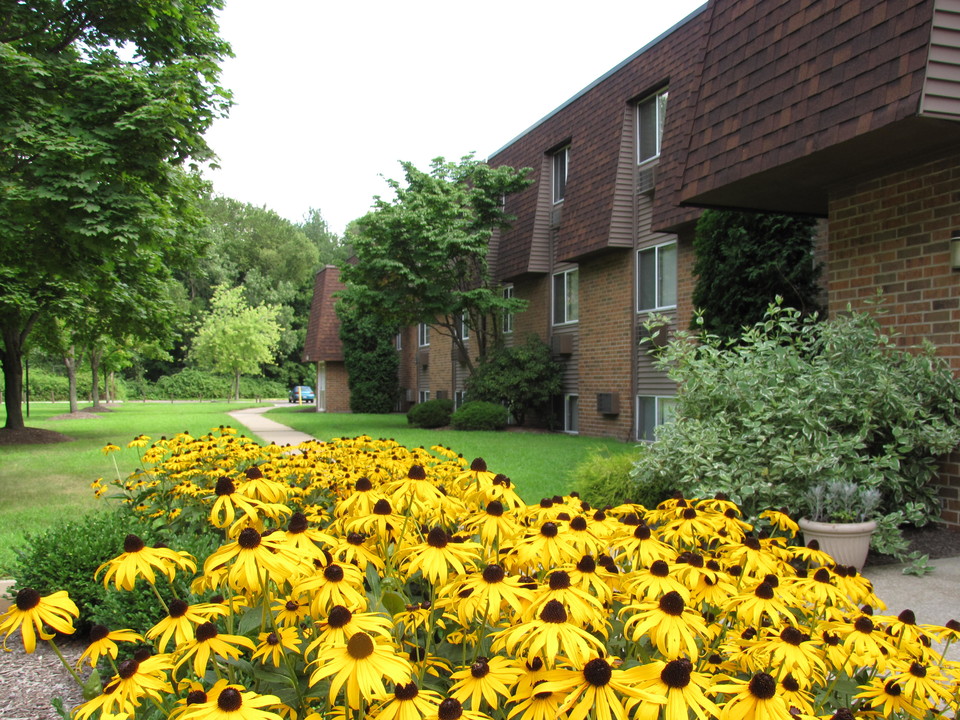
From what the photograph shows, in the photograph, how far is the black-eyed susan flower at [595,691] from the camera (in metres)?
1.16

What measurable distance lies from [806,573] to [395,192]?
17.6 meters

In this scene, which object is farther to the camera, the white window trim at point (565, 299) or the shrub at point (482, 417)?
the shrub at point (482, 417)

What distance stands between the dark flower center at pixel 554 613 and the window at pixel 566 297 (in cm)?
1545

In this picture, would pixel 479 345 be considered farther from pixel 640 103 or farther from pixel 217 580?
pixel 217 580

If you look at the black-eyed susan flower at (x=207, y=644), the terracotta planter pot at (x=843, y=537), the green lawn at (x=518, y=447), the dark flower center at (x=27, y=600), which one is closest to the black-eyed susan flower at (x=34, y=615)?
the dark flower center at (x=27, y=600)

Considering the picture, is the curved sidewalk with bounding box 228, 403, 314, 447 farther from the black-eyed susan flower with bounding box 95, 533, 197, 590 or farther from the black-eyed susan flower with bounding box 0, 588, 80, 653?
the black-eyed susan flower with bounding box 0, 588, 80, 653

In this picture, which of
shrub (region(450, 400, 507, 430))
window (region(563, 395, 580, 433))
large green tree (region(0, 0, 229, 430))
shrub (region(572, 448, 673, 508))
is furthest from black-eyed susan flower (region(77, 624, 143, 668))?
shrub (region(450, 400, 507, 430))

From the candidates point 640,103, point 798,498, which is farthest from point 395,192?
point 798,498

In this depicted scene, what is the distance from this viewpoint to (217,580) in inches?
65.9

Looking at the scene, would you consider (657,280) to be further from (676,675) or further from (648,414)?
(676,675)

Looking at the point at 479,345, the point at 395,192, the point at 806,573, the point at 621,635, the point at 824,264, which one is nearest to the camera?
the point at 621,635

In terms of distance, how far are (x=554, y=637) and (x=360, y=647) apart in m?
0.37

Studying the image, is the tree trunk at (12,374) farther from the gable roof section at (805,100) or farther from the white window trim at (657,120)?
the gable roof section at (805,100)

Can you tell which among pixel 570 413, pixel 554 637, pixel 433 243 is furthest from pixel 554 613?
pixel 433 243
